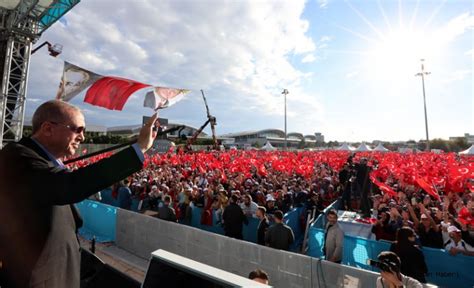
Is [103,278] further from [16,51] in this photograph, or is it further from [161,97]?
[16,51]

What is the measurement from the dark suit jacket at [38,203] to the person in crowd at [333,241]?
17.4 ft

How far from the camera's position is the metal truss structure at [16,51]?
387 inches

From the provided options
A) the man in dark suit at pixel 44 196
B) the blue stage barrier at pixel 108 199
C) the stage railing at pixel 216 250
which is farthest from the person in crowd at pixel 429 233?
the blue stage barrier at pixel 108 199

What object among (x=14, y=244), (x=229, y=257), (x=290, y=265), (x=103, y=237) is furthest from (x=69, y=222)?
(x=103, y=237)

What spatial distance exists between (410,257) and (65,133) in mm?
5315

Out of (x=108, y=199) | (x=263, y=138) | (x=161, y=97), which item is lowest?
(x=108, y=199)

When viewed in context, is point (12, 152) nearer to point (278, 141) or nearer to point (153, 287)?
point (153, 287)

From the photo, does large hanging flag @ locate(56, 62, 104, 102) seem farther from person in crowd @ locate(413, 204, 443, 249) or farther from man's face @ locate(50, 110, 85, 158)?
person in crowd @ locate(413, 204, 443, 249)

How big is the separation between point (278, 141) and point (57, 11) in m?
95.0

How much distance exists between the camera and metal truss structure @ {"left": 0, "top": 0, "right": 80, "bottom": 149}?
32.2 feet

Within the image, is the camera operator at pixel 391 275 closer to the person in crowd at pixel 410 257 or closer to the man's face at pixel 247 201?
the person in crowd at pixel 410 257

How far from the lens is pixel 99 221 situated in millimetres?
8930

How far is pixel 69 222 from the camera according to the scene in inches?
49.3

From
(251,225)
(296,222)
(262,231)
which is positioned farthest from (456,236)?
(251,225)
